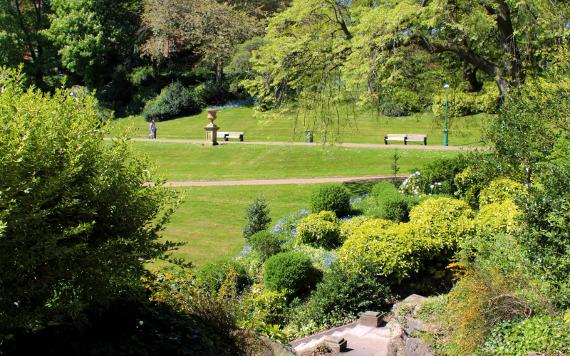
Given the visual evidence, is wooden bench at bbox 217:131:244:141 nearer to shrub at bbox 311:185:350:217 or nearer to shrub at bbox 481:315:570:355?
shrub at bbox 311:185:350:217

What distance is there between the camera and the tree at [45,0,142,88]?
4084 cm

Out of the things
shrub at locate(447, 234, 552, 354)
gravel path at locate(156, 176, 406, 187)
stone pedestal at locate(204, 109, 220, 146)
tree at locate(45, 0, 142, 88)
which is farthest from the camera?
tree at locate(45, 0, 142, 88)

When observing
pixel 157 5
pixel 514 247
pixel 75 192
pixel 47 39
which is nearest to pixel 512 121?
pixel 514 247

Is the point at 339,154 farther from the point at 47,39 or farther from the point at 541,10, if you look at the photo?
the point at 47,39

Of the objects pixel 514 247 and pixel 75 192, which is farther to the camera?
pixel 514 247

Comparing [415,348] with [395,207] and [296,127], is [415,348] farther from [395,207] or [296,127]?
[296,127]

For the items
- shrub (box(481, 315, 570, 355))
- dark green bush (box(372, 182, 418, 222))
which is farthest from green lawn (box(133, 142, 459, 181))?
shrub (box(481, 315, 570, 355))

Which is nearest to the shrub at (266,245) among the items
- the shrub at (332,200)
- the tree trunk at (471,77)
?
the shrub at (332,200)

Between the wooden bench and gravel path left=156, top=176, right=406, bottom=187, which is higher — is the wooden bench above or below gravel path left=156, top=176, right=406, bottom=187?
above

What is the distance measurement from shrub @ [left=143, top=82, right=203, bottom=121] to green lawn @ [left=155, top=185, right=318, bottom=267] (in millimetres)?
21382

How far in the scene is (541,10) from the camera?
14.0 m

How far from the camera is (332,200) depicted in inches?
515

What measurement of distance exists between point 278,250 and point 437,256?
3.27 metres

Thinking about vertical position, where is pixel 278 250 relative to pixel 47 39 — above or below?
below
